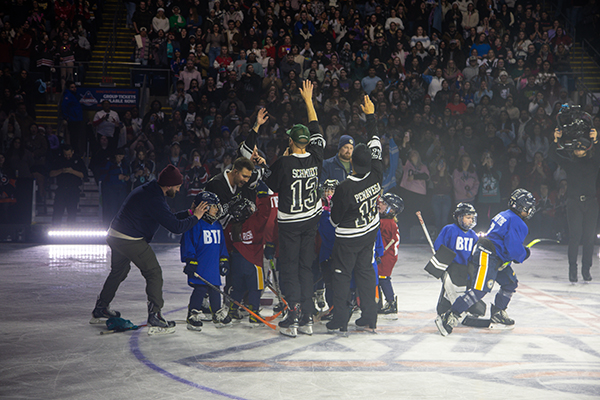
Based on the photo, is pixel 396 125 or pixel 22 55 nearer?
pixel 396 125

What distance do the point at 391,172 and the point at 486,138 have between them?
2459 mm

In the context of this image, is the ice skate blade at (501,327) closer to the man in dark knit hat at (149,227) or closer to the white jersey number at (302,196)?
the white jersey number at (302,196)

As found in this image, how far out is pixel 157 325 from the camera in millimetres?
5410

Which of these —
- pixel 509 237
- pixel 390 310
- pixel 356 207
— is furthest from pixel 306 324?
pixel 509 237

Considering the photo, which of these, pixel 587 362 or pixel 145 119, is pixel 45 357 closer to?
pixel 587 362

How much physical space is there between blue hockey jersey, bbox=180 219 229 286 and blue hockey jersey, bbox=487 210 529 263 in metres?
2.75

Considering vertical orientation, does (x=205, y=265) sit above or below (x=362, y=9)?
below

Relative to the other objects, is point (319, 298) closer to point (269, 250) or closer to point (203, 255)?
point (269, 250)

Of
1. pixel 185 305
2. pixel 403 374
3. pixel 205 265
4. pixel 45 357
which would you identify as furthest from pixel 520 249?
pixel 45 357

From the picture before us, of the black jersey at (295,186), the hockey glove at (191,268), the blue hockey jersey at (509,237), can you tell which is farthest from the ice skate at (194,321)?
the blue hockey jersey at (509,237)

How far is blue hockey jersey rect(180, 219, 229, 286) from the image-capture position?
562 centimetres

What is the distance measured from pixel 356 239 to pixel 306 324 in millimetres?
956

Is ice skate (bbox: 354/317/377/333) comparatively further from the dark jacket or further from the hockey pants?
the dark jacket

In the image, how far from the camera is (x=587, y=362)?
463cm
